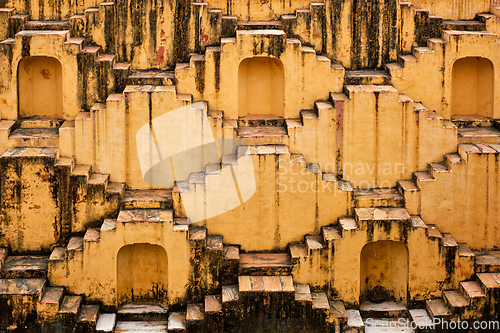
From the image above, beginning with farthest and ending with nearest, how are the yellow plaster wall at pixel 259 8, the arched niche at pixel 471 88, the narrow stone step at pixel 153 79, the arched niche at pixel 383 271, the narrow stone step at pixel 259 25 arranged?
1. the arched niche at pixel 471 88
2. the yellow plaster wall at pixel 259 8
3. the narrow stone step at pixel 259 25
4. the narrow stone step at pixel 153 79
5. the arched niche at pixel 383 271

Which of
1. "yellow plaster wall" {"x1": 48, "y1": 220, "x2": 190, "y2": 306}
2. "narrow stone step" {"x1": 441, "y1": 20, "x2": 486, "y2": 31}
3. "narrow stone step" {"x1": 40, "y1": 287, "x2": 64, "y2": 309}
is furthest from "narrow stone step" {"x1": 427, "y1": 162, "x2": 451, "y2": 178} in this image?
"narrow stone step" {"x1": 40, "y1": 287, "x2": 64, "y2": 309}

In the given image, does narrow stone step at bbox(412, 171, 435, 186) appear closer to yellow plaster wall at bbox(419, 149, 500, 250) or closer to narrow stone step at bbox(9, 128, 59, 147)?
yellow plaster wall at bbox(419, 149, 500, 250)

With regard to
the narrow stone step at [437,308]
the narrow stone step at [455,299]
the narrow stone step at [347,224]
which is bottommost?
the narrow stone step at [437,308]

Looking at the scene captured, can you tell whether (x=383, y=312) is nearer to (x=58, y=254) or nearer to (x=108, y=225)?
(x=108, y=225)

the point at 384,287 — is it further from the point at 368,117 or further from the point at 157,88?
the point at 157,88

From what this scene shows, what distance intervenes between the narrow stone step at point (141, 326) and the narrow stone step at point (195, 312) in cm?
75

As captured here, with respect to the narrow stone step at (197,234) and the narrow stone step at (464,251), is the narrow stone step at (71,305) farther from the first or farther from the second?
the narrow stone step at (464,251)

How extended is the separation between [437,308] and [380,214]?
2.65m

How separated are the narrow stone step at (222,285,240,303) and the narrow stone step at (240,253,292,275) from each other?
1.47ft

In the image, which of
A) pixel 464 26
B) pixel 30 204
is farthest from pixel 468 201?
pixel 30 204

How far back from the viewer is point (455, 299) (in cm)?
1938

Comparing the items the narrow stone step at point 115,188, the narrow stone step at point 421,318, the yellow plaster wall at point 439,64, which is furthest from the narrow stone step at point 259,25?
the narrow stone step at point 421,318

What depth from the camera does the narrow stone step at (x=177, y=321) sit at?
61.9ft

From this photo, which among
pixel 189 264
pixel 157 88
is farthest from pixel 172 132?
pixel 189 264
